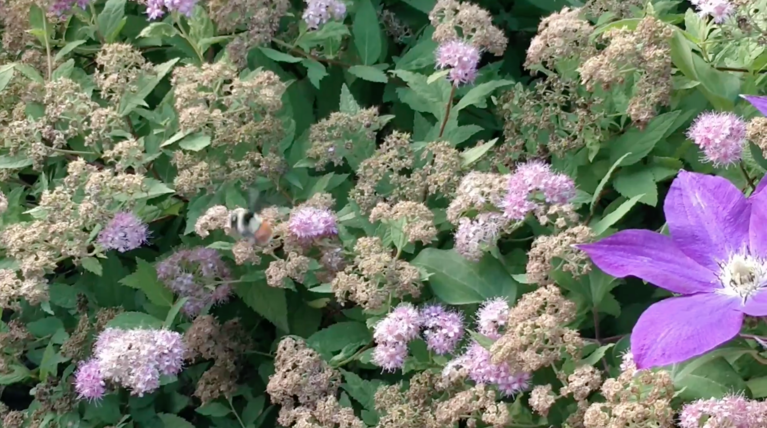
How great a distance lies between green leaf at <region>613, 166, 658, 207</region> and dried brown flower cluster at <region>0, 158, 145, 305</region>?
79 cm

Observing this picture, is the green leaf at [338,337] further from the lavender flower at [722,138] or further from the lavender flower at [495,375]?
the lavender flower at [722,138]

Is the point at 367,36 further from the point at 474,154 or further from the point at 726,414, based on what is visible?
the point at 726,414

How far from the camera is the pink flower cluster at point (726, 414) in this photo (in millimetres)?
959

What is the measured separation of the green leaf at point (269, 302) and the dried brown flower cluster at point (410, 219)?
0.25 metres

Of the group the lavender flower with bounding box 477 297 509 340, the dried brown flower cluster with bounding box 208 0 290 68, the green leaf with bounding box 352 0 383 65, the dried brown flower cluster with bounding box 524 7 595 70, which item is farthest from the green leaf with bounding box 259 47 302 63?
the lavender flower with bounding box 477 297 509 340

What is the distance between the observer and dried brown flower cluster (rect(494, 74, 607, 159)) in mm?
1409

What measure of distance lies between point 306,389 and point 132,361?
0.30 m

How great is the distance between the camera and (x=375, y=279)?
129cm

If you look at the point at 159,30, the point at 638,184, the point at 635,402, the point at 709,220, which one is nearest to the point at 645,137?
the point at 638,184

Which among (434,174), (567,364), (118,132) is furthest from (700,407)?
(118,132)

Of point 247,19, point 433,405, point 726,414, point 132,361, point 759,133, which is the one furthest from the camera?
point 247,19

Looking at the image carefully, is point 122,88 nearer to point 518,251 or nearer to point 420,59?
point 420,59

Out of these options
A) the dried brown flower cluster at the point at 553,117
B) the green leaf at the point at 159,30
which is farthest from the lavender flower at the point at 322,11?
the dried brown flower cluster at the point at 553,117

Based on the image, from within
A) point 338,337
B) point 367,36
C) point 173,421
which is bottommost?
point 173,421
